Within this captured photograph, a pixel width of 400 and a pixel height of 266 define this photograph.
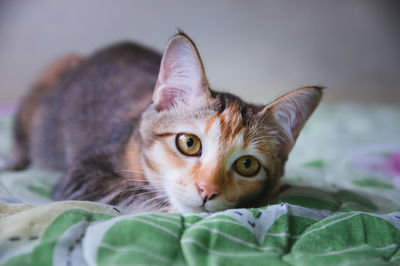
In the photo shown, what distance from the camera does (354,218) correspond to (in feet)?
2.99

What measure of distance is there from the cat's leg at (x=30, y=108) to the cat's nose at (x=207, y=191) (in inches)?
54.2

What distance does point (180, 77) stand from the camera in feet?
3.79

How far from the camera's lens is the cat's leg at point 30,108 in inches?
79.4

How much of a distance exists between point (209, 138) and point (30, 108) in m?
1.48

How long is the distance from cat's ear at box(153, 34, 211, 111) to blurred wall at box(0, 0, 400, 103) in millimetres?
2014

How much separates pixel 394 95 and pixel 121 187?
360 cm

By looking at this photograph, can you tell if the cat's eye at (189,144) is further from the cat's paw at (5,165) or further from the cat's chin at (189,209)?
the cat's paw at (5,165)

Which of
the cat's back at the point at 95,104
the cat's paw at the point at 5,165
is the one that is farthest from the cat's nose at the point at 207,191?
the cat's paw at the point at 5,165

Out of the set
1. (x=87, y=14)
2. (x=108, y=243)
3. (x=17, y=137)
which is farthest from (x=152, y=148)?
(x=87, y=14)

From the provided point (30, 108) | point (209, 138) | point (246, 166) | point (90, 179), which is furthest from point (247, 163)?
point (30, 108)

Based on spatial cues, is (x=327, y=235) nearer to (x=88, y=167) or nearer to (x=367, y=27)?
(x=88, y=167)

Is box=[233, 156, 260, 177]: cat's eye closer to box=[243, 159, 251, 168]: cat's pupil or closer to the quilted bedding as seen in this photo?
box=[243, 159, 251, 168]: cat's pupil

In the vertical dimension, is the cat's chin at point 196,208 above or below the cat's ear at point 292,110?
below

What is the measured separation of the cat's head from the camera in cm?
97
